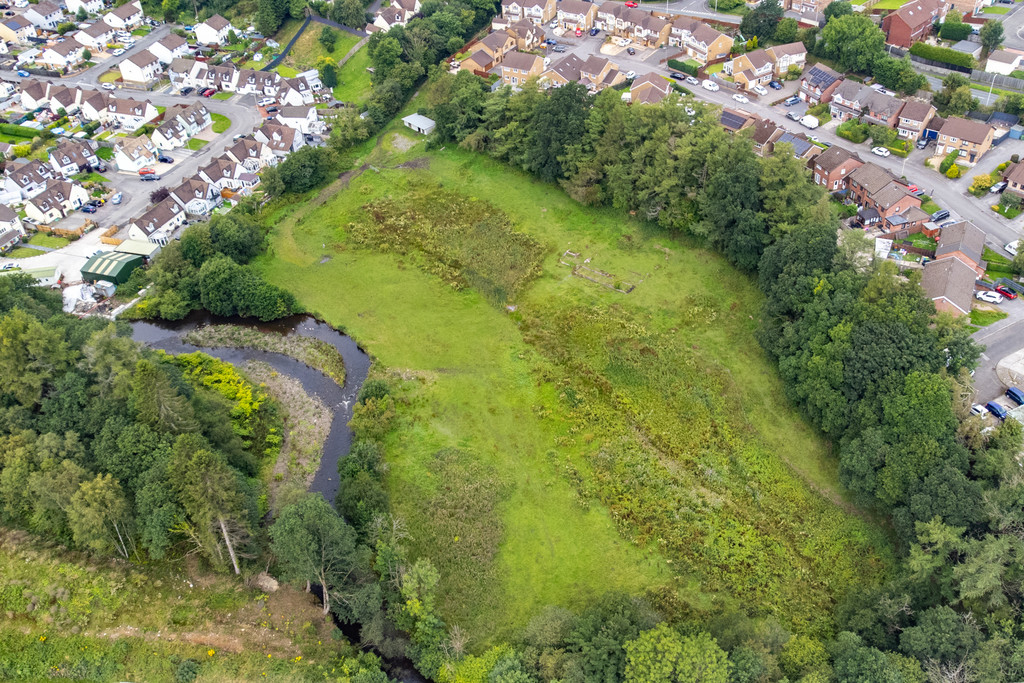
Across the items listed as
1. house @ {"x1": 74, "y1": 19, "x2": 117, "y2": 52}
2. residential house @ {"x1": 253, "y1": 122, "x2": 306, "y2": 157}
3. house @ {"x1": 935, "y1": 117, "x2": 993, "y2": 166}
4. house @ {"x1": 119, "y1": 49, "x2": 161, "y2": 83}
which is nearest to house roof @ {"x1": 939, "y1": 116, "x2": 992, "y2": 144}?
house @ {"x1": 935, "y1": 117, "x2": 993, "y2": 166}

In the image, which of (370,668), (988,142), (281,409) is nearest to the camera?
(370,668)

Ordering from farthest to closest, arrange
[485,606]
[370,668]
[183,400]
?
[183,400] < [485,606] < [370,668]

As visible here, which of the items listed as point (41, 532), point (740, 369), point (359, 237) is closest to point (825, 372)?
point (740, 369)

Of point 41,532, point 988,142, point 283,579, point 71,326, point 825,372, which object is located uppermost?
point 988,142

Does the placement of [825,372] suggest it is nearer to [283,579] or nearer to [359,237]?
[283,579]

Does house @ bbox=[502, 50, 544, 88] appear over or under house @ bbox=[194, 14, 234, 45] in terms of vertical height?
over

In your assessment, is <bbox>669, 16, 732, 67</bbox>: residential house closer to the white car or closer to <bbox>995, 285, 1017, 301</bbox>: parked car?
<bbox>995, 285, 1017, 301</bbox>: parked car
